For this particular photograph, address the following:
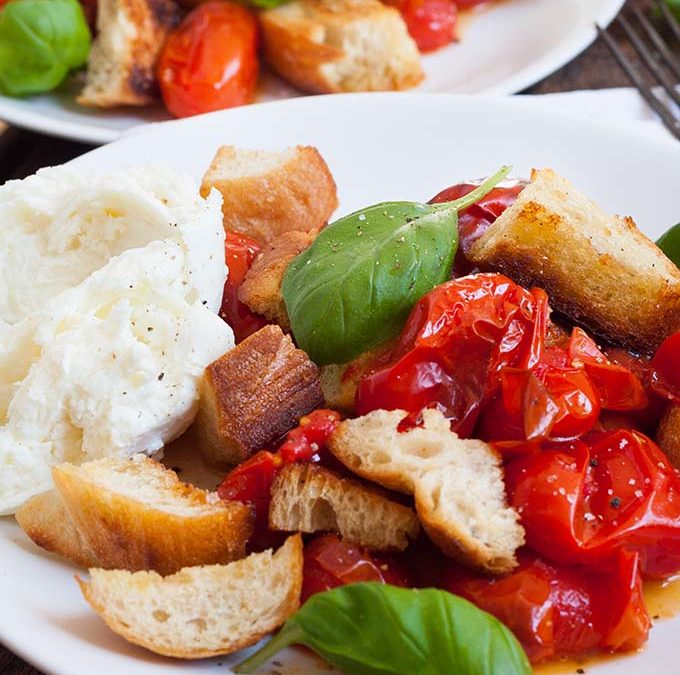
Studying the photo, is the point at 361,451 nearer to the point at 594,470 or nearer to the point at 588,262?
Answer: the point at 594,470

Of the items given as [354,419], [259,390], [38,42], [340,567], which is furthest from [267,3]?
[340,567]

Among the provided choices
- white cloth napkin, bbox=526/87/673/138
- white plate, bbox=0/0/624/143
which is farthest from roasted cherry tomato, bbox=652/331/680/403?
white plate, bbox=0/0/624/143

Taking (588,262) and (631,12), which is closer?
(588,262)

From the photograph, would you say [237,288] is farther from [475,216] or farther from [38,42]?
[38,42]

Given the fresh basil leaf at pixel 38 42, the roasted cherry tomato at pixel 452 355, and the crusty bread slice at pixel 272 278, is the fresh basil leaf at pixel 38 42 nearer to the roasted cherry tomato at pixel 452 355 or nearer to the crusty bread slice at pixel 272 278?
the crusty bread slice at pixel 272 278

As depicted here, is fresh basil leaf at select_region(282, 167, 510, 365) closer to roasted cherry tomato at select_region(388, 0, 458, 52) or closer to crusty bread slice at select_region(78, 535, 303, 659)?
crusty bread slice at select_region(78, 535, 303, 659)

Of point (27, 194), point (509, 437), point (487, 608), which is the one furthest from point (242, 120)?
point (487, 608)
